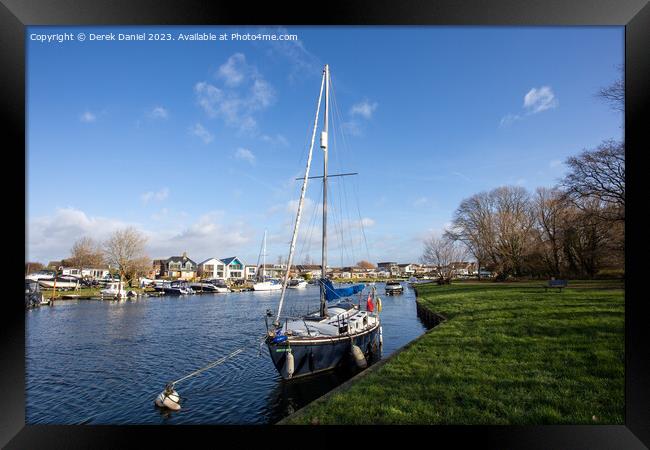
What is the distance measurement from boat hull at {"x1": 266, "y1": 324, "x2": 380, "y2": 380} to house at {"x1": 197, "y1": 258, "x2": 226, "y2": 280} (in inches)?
1969

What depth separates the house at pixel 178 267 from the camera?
54.4 meters

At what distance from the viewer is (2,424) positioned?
421 cm

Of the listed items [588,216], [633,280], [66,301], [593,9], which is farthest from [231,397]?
[66,301]

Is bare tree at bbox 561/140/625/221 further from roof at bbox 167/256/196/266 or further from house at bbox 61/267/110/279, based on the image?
roof at bbox 167/256/196/266

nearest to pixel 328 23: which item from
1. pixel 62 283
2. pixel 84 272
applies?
pixel 62 283

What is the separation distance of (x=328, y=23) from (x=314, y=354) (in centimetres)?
697

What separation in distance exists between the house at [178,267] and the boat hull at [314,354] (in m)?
50.1

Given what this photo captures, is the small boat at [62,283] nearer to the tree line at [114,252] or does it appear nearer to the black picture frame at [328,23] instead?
the tree line at [114,252]

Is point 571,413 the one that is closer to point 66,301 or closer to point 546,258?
point 546,258

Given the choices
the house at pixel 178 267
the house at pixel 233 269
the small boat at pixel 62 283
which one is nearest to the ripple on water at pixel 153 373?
the small boat at pixel 62 283

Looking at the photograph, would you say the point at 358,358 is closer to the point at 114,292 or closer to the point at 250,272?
the point at 114,292

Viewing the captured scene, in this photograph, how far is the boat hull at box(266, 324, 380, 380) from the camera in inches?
319

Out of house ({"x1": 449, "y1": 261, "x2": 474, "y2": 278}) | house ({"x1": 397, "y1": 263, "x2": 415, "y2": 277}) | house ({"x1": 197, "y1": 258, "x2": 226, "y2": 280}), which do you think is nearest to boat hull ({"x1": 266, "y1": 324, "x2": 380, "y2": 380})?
house ({"x1": 449, "y1": 261, "x2": 474, "y2": 278})

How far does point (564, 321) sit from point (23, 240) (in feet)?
37.0
